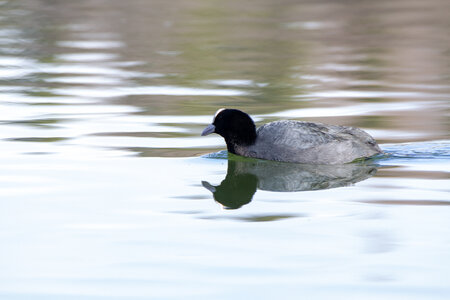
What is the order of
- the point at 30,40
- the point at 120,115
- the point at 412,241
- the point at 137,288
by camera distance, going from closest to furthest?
the point at 137,288, the point at 412,241, the point at 120,115, the point at 30,40

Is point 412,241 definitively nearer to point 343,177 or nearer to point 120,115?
point 343,177

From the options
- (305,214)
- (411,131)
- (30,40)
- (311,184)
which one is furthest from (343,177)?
(30,40)

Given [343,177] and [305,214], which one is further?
[343,177]

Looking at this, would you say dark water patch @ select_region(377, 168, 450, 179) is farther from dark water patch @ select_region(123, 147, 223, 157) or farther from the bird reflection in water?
dark water patch @ select_region(123, 147, 223, 157)

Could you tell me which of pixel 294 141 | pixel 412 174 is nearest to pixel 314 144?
pixel 294 141

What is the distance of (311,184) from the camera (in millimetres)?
9156

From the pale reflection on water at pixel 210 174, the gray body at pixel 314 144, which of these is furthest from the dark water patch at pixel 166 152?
the gray body at pixel 314 144

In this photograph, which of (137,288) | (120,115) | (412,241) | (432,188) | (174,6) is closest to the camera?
(137,288)

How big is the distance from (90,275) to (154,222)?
4.79ft

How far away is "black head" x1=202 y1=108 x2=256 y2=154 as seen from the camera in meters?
10.4

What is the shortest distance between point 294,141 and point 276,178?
2.35ft

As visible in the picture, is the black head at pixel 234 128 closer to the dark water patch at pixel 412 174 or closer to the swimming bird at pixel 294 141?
the swimming bird at pixel 294 141

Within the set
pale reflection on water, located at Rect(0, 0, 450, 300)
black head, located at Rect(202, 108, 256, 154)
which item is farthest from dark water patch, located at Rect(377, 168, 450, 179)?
black head, located at Rect(202, 108, 256, 154)

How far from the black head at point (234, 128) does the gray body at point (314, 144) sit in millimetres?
180
